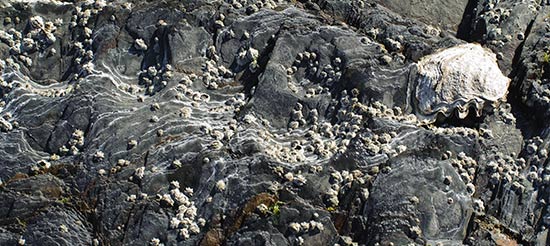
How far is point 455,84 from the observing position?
8.09 metres

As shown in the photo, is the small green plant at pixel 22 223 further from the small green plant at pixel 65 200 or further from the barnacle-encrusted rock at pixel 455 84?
the barnacle-encrusted rock at pixel 455 84

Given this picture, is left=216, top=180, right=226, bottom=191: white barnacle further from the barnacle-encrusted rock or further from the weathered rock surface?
the barnacle-encrusted rock

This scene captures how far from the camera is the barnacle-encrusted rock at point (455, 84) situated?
802cm

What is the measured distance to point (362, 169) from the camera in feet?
24.6

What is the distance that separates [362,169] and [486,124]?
1.72 metres

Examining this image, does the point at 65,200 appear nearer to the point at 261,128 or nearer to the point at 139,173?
the point at 139,173

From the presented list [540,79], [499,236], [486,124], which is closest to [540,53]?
[540,79]

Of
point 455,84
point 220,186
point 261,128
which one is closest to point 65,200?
point 220,186

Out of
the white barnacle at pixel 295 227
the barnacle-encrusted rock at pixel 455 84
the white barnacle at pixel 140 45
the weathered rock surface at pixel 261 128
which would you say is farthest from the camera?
the white barnacle at pixel 140 45

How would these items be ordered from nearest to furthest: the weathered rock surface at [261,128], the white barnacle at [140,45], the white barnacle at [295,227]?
the white barnacle at [295,227] < the weathered rock surface at [261,128] < the white barnacle at [140,45]

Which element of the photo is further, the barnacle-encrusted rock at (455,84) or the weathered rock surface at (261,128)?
the barnacle-encrusted rock at (455,84)

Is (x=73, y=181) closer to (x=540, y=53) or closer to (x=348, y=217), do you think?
(x=348, y=217)

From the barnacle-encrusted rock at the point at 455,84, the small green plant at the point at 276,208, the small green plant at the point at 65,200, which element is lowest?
the small green plant at the point at 65,200

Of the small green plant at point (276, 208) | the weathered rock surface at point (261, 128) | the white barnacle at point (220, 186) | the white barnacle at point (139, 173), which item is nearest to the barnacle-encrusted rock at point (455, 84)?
the weathered rock surface at point (261, 128)
